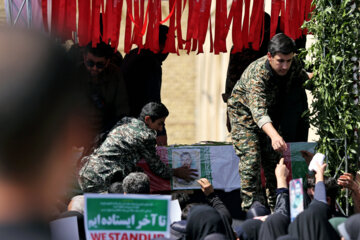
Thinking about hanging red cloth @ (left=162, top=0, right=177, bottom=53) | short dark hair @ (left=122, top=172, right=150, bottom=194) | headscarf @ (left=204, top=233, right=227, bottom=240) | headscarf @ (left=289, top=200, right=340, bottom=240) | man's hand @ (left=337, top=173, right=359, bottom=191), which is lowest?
headscarf @ (left=204, top=233, right=227, bottom=240)

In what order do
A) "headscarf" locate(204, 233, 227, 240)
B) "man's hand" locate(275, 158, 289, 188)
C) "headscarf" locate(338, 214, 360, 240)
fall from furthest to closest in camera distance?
"man's hand" locate(275, 158, 289, 188)
"headscarf" locate(204, 233, 227, 240)
"headscarf" locate(338, 214, 360, 240)

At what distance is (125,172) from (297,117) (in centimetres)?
169

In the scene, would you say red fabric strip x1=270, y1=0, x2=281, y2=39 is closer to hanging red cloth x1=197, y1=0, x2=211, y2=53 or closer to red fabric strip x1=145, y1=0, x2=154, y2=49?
hanging red cloth x1=197, y1=0, x2=211, y2=53

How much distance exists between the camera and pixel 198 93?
19.9m

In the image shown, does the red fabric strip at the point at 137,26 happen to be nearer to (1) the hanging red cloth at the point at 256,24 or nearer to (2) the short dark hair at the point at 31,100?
(1) the hanging red cloth at the point at 256,24

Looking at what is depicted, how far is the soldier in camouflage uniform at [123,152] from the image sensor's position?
5.85 meters

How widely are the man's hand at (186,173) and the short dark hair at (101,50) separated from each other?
1248mm

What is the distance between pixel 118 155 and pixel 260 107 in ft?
4.17

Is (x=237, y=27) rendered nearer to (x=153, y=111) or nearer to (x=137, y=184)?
(x=153, y=111)

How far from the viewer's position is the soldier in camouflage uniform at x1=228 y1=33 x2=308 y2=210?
224 inches

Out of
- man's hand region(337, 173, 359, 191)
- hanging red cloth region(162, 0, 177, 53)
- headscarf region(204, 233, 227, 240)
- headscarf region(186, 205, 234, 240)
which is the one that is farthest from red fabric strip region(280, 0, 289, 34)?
headscarf region(204, 233, 227, 240)

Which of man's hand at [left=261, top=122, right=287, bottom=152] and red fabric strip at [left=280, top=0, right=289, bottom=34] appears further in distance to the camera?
red fabric strip at [left=280, top=0, right=289, bottom=34]

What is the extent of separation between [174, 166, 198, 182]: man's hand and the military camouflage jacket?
707 millimetres

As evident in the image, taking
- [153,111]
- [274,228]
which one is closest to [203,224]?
[274,228]
